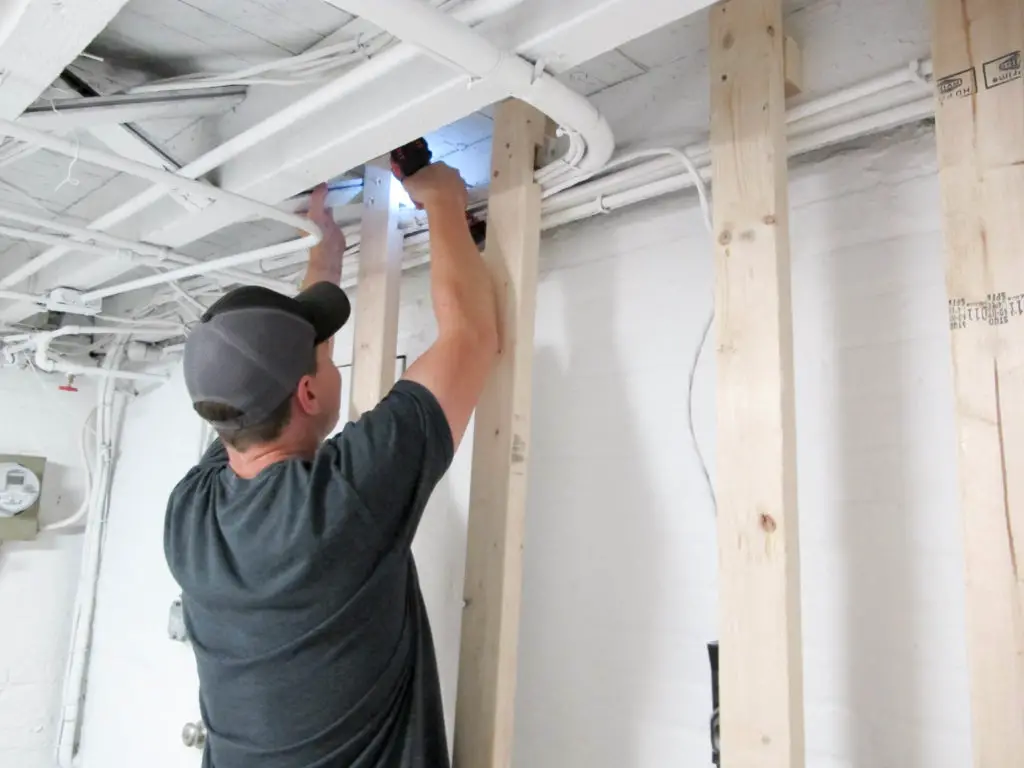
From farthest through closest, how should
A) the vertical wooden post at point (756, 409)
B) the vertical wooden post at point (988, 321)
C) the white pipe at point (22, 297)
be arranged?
the white pipe at point (22, 297)
the vertical wooden post at point (756, 409)
the vertical wooden post at point (988, 321)

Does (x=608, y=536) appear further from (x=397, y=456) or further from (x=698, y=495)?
(x=397, y=456)

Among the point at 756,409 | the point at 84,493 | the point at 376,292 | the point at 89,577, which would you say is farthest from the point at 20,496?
the point at 756,409

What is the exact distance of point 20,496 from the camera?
8.39 ft

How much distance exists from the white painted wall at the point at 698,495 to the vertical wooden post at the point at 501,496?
0.54 feet

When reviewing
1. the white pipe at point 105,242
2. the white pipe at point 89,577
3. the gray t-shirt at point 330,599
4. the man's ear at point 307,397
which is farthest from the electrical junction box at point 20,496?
the man's ear at point 307,397

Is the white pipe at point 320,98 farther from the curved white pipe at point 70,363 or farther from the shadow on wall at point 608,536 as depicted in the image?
the curved white pipe at point 70,363

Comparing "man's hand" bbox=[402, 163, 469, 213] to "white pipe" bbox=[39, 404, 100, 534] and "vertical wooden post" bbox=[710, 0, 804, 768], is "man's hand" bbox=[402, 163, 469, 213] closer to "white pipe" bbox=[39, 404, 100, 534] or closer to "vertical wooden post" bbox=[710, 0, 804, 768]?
"vertical wooden post" bbox=[710, 0, 804, 768]

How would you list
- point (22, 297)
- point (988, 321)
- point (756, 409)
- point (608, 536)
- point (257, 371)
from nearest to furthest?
point (988, 321), point (756, 409), point (257, 371), point (608, 536), point (22, 297)

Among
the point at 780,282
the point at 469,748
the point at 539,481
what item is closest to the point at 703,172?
the point at 780,282

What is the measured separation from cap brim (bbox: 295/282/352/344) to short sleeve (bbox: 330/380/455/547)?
217 millimetres

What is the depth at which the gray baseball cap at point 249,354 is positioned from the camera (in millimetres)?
1003

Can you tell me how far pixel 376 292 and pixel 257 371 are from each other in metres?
0.48

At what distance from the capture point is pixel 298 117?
3.53 ft

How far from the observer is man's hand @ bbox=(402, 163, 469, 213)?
4.12 ft
